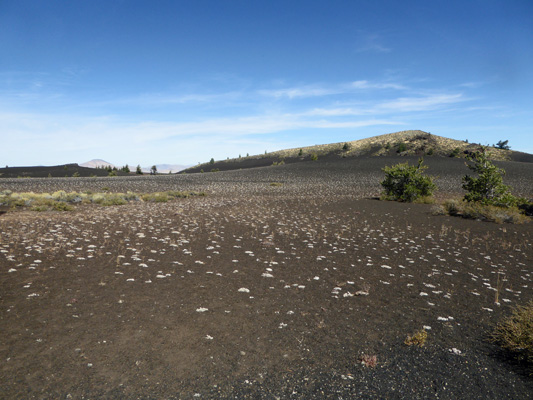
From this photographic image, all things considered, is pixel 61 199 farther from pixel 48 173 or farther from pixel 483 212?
pixel 48 173

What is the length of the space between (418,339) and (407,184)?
24.7 m

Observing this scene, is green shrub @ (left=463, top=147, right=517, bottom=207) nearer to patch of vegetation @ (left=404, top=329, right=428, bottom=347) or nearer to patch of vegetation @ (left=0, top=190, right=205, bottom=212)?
patch of vegetation @ (left=404, top=329, right=428, bottom=347)

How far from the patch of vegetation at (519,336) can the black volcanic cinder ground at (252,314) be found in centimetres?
22

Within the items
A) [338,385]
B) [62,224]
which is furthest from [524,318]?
[62,224]

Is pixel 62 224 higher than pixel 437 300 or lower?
higher

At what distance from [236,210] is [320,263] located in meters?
12.5

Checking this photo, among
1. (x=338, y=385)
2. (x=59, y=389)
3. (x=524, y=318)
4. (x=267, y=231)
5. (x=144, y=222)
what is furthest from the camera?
(x=144, y=222)

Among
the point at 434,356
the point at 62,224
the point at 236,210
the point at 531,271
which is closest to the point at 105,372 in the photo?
the point at 434,356

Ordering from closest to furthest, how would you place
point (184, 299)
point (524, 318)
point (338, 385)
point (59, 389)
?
point (59, 389) < point (338, 385) < point (524, 318) < point (184, 299)

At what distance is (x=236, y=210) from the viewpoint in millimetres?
21734

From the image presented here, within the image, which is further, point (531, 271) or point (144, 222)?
point (144, 222)

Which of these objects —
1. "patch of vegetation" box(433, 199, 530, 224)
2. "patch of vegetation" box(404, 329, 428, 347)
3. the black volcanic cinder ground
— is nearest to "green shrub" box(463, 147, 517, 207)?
"patch of vegetation" box(433, 199, 530, 224)

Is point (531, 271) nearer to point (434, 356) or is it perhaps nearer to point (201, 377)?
point (434, 356)

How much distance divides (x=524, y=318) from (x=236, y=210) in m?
17.6
